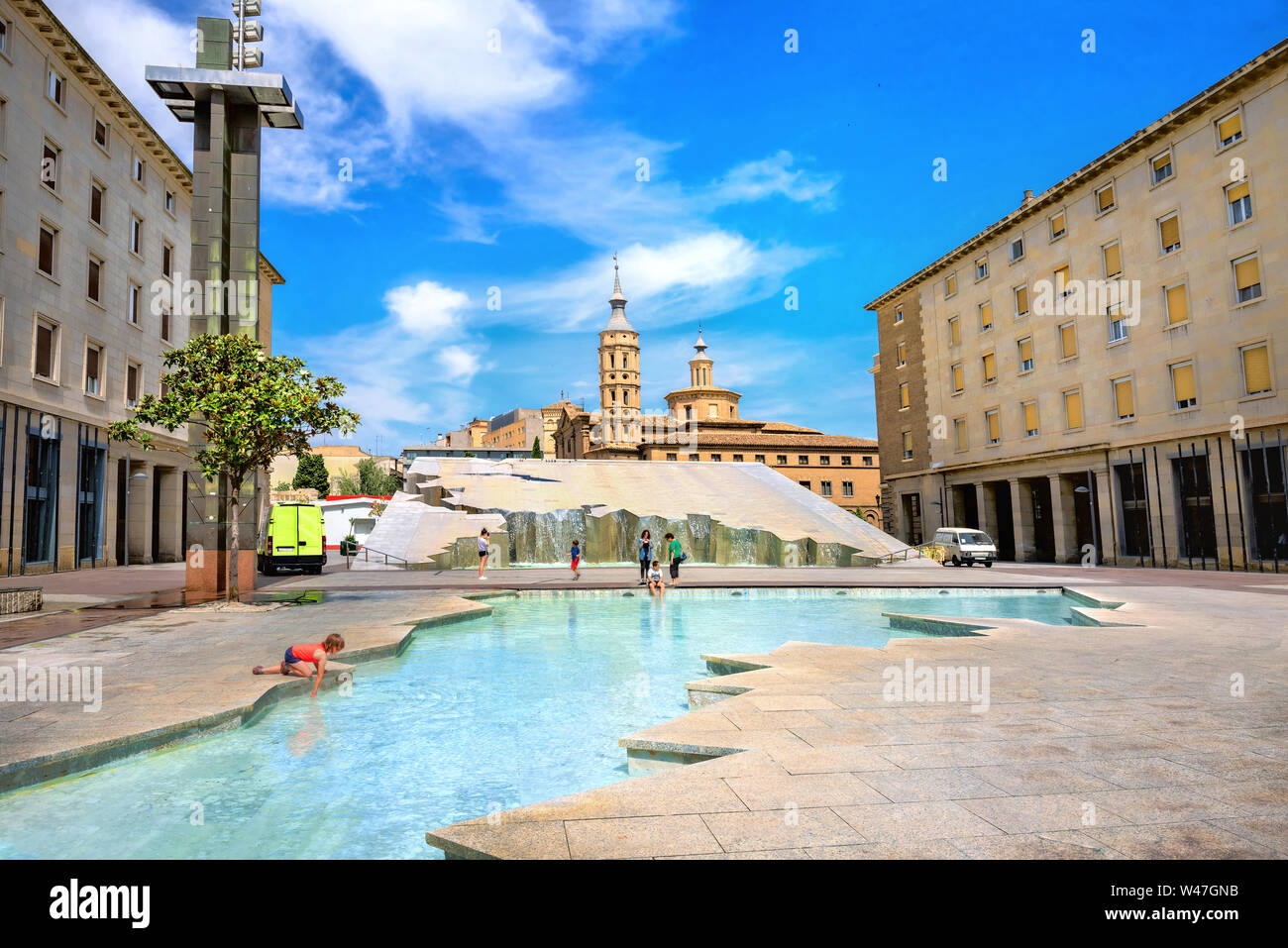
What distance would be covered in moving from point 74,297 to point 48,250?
1.78 m

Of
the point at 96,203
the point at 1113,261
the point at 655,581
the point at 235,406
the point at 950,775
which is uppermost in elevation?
the point at 96,203

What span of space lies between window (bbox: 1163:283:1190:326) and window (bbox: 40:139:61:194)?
38.6m

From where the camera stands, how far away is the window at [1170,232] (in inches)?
1056

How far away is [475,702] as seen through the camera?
8133 mm

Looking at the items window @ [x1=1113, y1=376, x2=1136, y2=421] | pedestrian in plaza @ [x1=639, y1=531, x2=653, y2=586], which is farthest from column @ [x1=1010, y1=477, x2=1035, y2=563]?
pedestrian in plaza @ [x1=639, y1=531, x2=653, y2=586]

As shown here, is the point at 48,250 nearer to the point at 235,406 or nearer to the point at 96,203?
the point at 96,203

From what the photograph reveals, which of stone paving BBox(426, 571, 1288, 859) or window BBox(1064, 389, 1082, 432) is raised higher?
window BBox(1064, 389, 1082, 432)

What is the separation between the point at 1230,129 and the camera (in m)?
25.0

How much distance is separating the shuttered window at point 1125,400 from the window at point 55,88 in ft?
129

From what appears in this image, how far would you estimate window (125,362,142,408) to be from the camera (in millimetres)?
29422

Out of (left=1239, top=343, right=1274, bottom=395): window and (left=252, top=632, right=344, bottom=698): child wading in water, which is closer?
(left=252, top=632, right=344, bottom=698): child wading in water

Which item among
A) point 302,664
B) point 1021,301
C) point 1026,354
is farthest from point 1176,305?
point 302,664

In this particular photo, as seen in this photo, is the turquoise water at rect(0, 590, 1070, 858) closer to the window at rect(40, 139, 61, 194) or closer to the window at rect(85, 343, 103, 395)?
the window at rect(85, 343, 103, 395)

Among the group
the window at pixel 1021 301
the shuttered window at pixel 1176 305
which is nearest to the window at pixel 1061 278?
the window at pixel 1021 301
